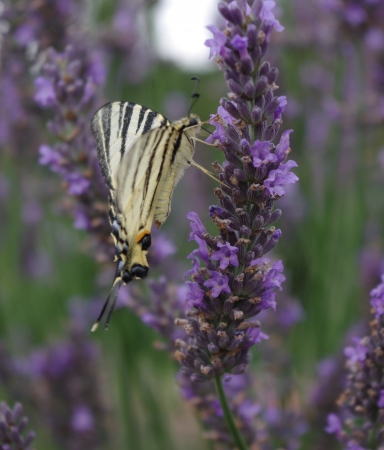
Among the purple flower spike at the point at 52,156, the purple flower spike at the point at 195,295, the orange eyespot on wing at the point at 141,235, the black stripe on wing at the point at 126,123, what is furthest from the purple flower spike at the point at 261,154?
the purple flower spike at the point at 52,156

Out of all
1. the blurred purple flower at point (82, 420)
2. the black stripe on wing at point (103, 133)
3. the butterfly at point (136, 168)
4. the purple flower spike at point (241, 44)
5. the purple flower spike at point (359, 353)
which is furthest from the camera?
the blurred purple flower at point (82, 420)

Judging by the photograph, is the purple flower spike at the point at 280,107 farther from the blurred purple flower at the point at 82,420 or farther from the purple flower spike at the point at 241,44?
the blurred purple flower at the point at 82,420

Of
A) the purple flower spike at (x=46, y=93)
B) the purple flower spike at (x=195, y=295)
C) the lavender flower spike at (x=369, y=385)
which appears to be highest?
the purple flower spike at (x=46, y=93)

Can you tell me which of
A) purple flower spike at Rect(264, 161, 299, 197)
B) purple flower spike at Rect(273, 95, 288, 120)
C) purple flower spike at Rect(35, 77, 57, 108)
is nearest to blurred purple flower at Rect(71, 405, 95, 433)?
purple flower spike at Rect(35, 77, 57, 108)

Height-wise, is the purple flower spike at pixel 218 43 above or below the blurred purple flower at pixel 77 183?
above

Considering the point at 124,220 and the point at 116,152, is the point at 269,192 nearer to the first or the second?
the point at 124,220

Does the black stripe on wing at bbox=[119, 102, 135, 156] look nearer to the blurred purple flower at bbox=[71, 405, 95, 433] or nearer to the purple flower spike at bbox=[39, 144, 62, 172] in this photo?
the purple flower spike at bbox=[39, 144, 62, 172]
